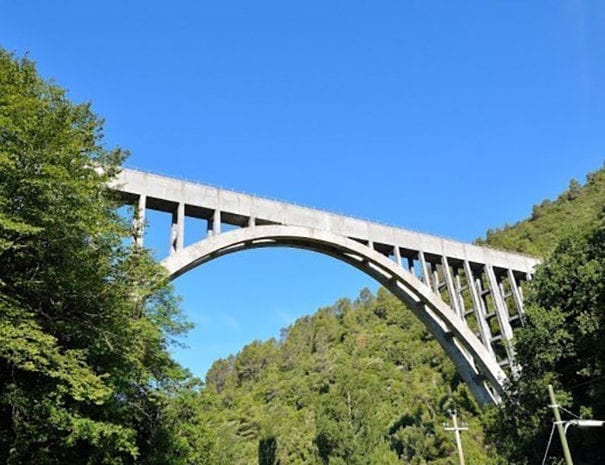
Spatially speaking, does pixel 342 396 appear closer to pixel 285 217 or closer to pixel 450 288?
pixel 450 288

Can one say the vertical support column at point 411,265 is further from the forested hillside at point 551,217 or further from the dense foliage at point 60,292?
the forested hillside at point 551,217

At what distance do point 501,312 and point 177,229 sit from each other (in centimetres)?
1438

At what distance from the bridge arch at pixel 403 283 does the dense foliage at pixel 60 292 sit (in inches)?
202

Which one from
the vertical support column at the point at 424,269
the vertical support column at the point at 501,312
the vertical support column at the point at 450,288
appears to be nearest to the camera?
the vertical support column at the point at 501,312

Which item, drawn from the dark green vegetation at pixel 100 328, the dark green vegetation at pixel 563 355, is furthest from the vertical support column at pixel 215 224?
the dark green vegetation at pixel 563 355

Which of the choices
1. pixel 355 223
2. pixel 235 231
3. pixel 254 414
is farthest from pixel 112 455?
pixel 254 414

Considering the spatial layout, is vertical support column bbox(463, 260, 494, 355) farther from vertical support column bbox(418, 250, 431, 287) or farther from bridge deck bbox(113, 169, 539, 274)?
vertical support column bbox(418, 250, 431, 287)

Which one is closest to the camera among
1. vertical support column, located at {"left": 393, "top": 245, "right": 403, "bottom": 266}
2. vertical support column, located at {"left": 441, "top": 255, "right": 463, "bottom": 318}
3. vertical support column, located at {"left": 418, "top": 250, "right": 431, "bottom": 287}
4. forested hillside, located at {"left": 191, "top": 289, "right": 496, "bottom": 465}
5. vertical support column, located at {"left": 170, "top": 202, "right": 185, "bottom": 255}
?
vertical support column, located at {"left": 170, "top": 202, "right": 185, "bottom": 255}

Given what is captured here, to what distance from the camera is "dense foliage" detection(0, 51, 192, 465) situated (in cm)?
1002

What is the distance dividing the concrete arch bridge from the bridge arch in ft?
0.12

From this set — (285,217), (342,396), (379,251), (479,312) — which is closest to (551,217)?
(342,396)

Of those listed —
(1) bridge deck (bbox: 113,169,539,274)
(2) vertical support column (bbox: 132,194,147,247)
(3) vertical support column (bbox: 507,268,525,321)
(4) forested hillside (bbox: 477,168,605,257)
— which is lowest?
(2) vertical support column (bbox: 132,194,147,247)

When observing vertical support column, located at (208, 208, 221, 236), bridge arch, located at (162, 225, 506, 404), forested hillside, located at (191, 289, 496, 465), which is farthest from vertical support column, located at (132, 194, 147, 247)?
forested hillside, located at (191, 289, 496, 465)

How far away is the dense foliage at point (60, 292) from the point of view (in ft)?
32.9
